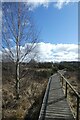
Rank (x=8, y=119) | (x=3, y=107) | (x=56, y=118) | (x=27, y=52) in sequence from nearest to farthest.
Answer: (x=56, y=118) → (x=8, y=119) → (x=3, y=107) → (x=27, y=52)

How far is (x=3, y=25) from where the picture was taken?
50.2ft

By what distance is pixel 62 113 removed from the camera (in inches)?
384

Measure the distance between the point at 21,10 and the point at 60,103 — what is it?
21.4 ft

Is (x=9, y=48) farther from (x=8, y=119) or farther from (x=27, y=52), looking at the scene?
(x=8, y=119)

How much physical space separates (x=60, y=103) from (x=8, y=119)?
7.73 feet

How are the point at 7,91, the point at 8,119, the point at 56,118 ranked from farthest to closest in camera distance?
1. the point at 7,91
2. the point at 8,119
3. the point at 56,118

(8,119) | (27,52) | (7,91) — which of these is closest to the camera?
(8,119)

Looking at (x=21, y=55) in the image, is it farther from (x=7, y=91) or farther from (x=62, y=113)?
(x=62, y=113)

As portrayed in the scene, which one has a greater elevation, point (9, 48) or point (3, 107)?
point (9, 48)

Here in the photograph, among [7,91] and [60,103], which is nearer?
[60,103]

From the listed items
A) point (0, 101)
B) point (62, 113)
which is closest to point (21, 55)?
point (0, 101)

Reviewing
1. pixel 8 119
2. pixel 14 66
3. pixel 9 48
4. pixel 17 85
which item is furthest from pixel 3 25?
pixel 8 119

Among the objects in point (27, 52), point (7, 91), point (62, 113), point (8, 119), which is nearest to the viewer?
point (62, 113)

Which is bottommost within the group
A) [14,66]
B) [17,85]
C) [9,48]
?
[17,85]
